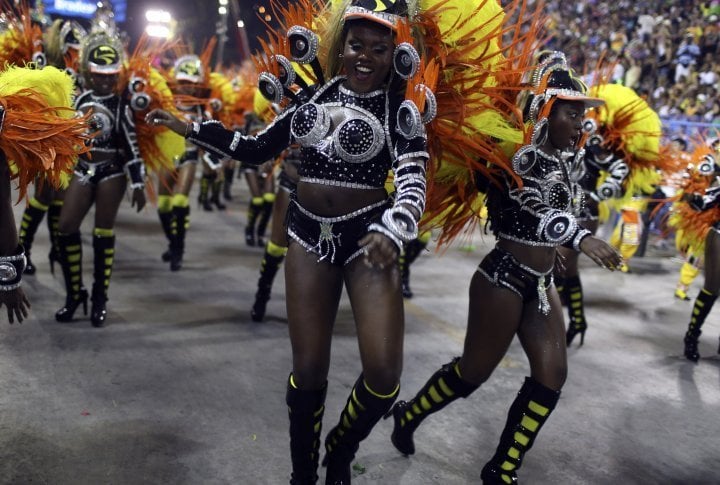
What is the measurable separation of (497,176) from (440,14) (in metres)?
0.80

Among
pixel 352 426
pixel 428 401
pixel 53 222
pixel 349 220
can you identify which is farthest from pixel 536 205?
pixel 53 222

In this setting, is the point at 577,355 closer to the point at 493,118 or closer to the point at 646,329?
the point at 646,329

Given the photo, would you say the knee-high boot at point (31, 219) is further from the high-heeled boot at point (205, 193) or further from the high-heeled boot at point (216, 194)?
the high-heeled boot at point (216, 194)

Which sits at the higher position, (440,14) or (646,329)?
(440,14)

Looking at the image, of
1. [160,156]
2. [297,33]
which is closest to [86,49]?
[160,156]

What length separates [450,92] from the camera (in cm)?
283

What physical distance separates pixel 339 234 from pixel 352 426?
77 cm

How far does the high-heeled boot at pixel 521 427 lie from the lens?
3.03 meters

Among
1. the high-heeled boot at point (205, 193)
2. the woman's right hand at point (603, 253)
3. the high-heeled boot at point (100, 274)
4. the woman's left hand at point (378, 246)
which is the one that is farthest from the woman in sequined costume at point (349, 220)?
the high-heeled boot at point (205, 193)

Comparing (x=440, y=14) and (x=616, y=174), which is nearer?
(x=440, y=14)

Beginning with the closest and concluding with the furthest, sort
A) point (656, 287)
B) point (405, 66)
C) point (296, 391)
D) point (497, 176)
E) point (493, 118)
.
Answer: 1. point (405, 66)
2. point (296, 391)
3. point (493, 118)
4. point (497, 176)
5. point (656, 287)

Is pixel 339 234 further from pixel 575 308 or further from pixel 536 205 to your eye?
pixel 575 308

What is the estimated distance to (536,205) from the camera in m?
3.06

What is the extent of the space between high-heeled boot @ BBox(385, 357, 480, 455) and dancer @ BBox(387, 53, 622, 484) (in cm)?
3
